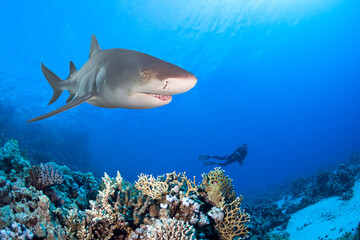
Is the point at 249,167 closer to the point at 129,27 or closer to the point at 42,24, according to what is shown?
the point at 129,27

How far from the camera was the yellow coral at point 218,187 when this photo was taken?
336 cm

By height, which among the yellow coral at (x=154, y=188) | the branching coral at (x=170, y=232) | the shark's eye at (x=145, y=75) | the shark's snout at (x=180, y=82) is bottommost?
the branching coral at (x=170, y=232)

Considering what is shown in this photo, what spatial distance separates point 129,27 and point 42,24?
500 inches

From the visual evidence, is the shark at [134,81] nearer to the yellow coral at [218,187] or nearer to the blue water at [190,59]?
the yellow coral at [218,187]

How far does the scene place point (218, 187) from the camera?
3381 mm

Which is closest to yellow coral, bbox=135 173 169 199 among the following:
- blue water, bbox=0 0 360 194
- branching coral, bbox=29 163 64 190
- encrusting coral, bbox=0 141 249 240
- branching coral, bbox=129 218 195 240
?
encrusting coral, bbox=0 141 249 240

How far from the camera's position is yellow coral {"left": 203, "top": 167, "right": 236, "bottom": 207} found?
11.0 feet

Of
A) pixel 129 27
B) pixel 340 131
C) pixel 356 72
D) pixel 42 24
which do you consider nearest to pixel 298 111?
pixel 356 72

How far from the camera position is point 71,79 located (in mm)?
4391

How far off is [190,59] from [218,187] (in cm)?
4147

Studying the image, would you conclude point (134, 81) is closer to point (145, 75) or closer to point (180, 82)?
point (145, 75)

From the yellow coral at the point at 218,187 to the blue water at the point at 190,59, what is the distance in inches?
1266

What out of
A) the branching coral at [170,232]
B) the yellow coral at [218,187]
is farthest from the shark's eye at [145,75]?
the yellow coral at [218,187]

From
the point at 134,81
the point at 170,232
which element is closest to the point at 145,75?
the point at 134,81
